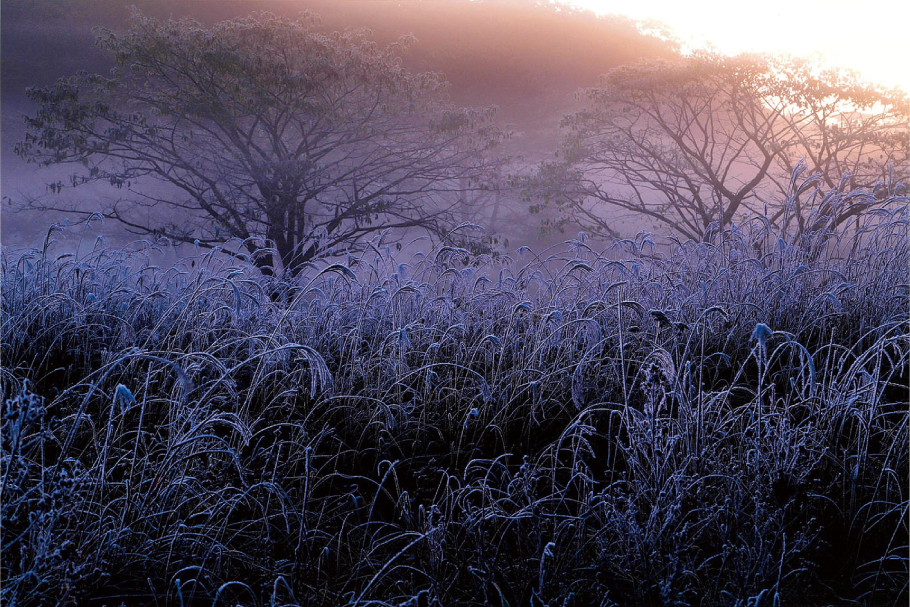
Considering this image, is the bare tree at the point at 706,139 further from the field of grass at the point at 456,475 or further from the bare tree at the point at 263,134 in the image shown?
the field of grass at the point at 456,475

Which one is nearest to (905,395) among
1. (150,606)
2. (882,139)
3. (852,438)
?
(852,438)

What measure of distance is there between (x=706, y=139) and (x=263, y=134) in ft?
19.2

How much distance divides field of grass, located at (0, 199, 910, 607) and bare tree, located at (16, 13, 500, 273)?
4.50 metres

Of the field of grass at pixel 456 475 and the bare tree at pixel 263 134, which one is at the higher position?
the bare tree at pixel 263 134

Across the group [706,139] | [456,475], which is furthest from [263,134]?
[456,475]

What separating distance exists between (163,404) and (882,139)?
9.05m

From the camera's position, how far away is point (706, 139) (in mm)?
9070

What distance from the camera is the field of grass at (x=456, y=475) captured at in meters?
1.50

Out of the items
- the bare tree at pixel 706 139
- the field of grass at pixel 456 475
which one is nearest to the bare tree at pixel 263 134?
the bare tree at pixel 706 139

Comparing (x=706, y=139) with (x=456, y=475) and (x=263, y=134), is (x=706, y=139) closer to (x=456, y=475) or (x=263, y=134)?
(x=263, y=134)

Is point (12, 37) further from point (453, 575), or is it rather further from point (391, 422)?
point (453, 575)

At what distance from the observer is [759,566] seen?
1.53m

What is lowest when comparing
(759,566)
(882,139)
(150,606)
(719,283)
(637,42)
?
(150,606)

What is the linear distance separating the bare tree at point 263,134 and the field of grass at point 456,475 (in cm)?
450
